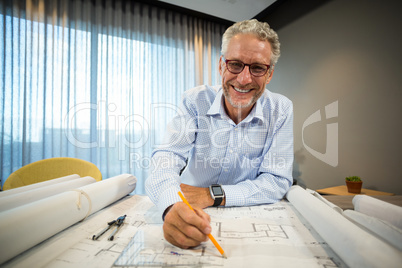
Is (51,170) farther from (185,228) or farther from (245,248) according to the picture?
(245,248)

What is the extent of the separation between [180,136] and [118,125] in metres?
1.98

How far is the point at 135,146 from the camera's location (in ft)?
9.23

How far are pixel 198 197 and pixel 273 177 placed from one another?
15.6 inches

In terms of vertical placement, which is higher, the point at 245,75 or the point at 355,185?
the point at 245,75

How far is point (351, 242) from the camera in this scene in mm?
408

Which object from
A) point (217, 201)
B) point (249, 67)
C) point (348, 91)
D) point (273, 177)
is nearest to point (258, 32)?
point (249, 67)

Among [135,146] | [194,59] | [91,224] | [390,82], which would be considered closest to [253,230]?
[91,224]

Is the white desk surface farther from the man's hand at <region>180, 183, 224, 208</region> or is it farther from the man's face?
the man's face

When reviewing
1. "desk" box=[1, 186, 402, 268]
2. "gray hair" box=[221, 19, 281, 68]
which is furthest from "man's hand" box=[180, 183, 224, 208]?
"gray hair" box=[221, 19, 281, 68]

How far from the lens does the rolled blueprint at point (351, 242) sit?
1.16 ft

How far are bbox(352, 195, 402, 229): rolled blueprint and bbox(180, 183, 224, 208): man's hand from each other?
522 millimetres

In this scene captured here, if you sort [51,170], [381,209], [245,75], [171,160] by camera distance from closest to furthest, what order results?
[381,209] < [171,160] < [245,75] < [51,170]

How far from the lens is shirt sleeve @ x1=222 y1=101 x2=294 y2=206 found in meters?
0.82

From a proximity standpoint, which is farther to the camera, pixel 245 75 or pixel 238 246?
pixel 245 75
